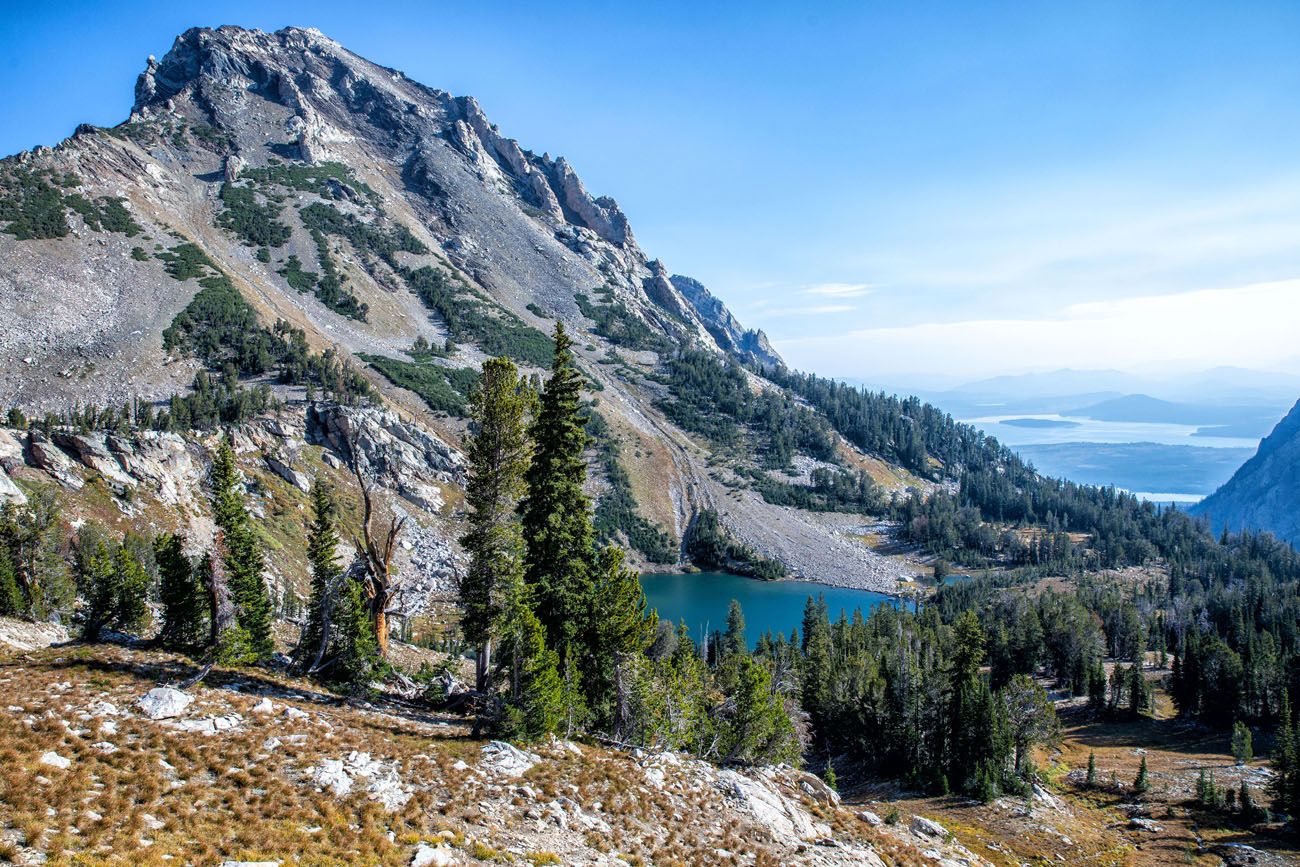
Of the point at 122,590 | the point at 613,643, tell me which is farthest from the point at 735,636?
the point at 122,590

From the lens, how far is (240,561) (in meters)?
33.4

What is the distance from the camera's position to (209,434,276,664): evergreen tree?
28875 millimetres

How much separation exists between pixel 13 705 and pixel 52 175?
187411mm

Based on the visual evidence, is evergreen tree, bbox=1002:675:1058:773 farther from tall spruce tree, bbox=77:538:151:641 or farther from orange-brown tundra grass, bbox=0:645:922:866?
tall spruce tree, bbox=77:538:151:641

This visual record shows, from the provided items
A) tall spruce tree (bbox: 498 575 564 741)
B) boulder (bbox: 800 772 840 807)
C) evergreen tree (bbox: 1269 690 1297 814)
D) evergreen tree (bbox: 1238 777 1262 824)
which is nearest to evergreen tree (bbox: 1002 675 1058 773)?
evergreen tree (bbox: 1238 777 1262 824)

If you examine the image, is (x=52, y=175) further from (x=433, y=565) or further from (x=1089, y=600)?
(x=1089, y=600)

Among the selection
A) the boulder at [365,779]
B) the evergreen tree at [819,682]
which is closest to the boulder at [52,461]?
the boulder at [365,779]

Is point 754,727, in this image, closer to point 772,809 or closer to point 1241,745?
point 772,809

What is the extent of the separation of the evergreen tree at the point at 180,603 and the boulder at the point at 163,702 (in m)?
8.52

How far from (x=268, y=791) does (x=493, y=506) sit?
1273 centimetres

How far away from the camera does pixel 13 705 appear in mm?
16453

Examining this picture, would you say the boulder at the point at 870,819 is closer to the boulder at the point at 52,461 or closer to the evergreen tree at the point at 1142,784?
the evergreen tree at the point at 1142,784

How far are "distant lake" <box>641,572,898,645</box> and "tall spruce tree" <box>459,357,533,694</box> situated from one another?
90.2 metres

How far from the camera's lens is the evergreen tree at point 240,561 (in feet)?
94.7
